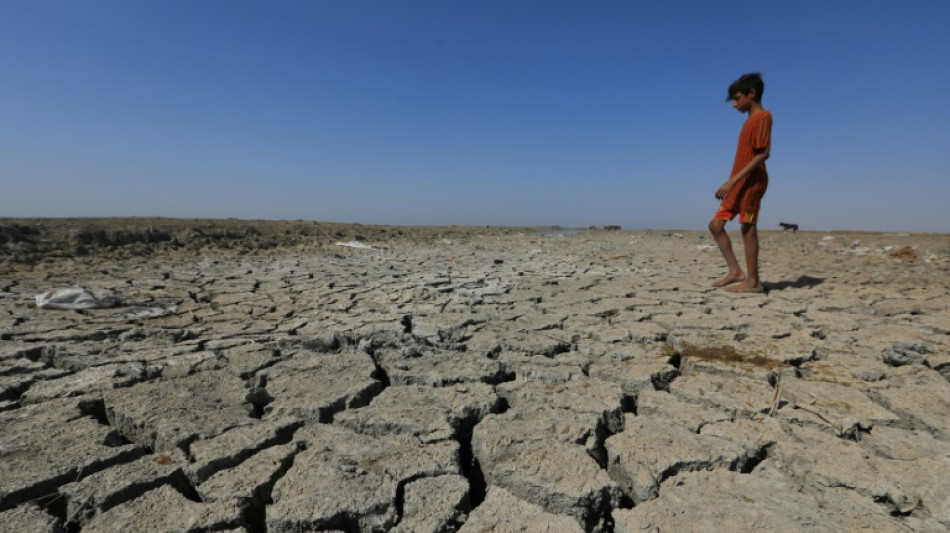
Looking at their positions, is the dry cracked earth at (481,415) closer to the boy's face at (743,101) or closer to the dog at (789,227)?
the boy's face at (743,101)

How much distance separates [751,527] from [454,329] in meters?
1.60

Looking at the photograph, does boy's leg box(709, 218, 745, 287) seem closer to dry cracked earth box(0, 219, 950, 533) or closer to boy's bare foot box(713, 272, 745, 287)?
boy's bare foot box(713, 272, 745, 287)

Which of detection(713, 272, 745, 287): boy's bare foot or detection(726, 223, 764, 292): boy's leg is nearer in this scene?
detection(726, 223, 764, 292): boy's leg

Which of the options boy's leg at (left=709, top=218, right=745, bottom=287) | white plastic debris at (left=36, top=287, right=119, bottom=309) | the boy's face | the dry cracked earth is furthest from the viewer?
boy's leg at (left=709, top=218, right=745, bottom=287)

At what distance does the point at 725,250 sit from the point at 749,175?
2.01 feet

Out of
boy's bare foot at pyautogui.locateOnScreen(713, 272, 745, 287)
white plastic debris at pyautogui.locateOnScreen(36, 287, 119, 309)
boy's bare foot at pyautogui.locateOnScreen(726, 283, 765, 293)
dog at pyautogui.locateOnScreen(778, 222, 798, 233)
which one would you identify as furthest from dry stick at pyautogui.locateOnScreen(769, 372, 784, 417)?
dog at pyautogui.locateOnScreen(778, 222, 798, 233)

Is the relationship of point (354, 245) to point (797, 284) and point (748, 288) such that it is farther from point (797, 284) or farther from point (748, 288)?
point (797, 284)

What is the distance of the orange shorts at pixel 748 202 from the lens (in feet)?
10.4

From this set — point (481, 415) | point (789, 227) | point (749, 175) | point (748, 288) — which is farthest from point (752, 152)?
point (789, 227)

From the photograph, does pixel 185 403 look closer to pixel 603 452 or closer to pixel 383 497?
pixel 383 497

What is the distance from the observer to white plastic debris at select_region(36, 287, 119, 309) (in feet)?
8.86

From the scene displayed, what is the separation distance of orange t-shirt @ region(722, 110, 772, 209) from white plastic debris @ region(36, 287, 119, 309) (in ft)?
14.4

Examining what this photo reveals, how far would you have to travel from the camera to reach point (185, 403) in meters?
1.46

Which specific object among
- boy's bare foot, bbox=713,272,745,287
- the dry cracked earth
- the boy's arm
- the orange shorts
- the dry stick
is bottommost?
the dry cracked earth
